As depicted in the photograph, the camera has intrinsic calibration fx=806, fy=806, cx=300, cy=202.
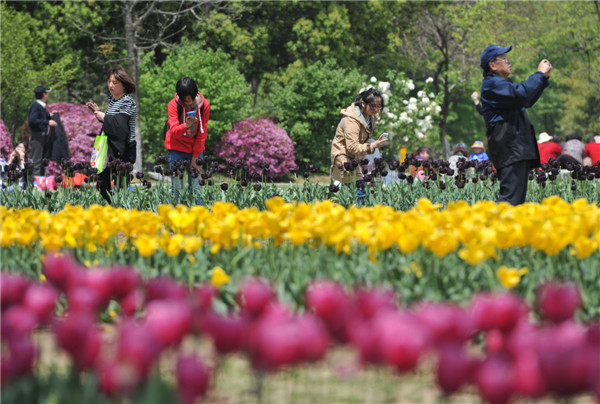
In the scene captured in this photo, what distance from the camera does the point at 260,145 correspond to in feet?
73.6

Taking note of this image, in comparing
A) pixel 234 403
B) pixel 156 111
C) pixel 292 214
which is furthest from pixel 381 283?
pixel 156 111

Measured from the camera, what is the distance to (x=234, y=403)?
3.08 m

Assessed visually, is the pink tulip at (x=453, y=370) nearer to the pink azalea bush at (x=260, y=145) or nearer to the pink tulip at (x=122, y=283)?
the pink tulip at (x=122, y=283)

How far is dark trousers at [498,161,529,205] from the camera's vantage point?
711 centimetres

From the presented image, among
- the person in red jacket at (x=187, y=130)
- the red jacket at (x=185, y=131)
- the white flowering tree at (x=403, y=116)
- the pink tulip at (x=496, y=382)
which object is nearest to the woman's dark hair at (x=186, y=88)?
the person in red jacket at (x=187, y=130)

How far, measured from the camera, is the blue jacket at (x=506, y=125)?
689 cm

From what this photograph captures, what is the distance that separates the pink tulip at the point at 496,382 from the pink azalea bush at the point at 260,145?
19962 millimetres

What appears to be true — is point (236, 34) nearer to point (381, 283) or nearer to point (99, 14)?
point (99, 14)

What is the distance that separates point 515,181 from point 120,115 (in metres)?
4.14

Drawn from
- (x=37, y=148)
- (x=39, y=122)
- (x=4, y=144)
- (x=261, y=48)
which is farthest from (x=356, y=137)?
(x=261, y=48)

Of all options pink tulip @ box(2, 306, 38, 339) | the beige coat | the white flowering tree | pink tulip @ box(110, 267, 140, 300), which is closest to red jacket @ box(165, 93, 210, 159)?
the beige coat

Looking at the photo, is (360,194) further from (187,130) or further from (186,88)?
(186,88)

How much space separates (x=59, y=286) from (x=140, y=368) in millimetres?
1167

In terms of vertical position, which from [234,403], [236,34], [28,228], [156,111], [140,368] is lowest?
[234,403]
